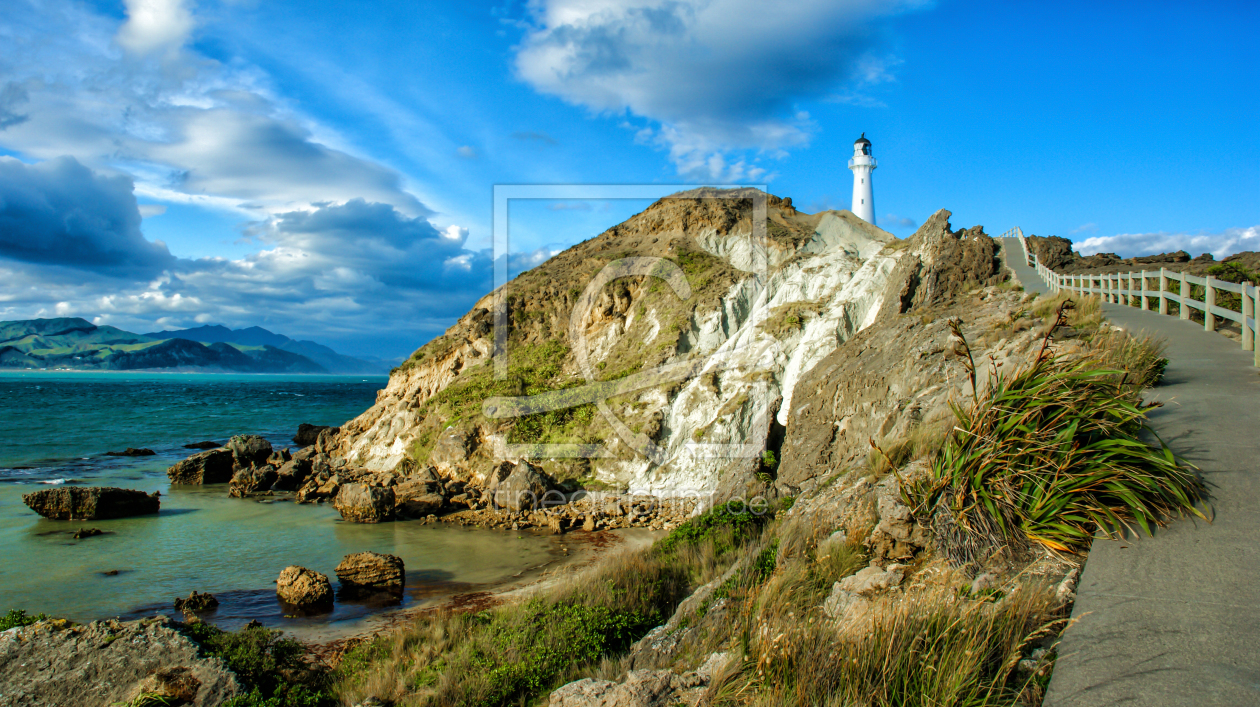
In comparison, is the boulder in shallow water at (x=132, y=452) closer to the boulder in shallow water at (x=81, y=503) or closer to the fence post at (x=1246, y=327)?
the boulder in shallow water at (x=81, y=503)

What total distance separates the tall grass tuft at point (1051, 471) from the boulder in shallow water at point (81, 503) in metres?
25.5

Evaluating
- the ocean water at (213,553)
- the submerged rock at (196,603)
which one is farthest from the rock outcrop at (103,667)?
the submerged rock at (196,603)

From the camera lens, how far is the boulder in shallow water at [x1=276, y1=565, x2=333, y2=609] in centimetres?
1271

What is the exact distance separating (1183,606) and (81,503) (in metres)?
27.5

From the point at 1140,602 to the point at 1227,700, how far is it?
2.78ft

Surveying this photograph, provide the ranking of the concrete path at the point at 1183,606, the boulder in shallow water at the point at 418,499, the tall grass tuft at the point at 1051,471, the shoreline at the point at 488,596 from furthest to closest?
1. the boulder in shallow water at the point at 418,499
2. the shoreline at the point at 488,596
3. the tall grass tuft at the point at 1051,471
4. the concrete path at the point at 1183,606

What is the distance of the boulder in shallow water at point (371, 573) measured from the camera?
1369 cm

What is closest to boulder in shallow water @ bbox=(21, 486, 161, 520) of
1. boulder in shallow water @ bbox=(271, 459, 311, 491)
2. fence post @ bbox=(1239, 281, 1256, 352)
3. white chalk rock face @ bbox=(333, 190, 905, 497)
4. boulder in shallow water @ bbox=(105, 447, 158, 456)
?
boulder in shallow water @ bbox=(271, 459, 311, 491)

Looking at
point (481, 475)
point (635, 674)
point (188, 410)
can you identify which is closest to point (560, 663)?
point (635, 674)

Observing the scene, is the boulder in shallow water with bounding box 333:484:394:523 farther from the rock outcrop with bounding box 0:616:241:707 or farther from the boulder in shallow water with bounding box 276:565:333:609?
the rock outcrop with bounding box 0:616:241:707

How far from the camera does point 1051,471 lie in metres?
5.44

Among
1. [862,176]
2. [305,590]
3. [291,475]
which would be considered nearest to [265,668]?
Answer: [305,590]

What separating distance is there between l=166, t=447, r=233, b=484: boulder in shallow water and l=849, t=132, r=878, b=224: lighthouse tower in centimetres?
5043

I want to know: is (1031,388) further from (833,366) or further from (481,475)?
(481,475)
